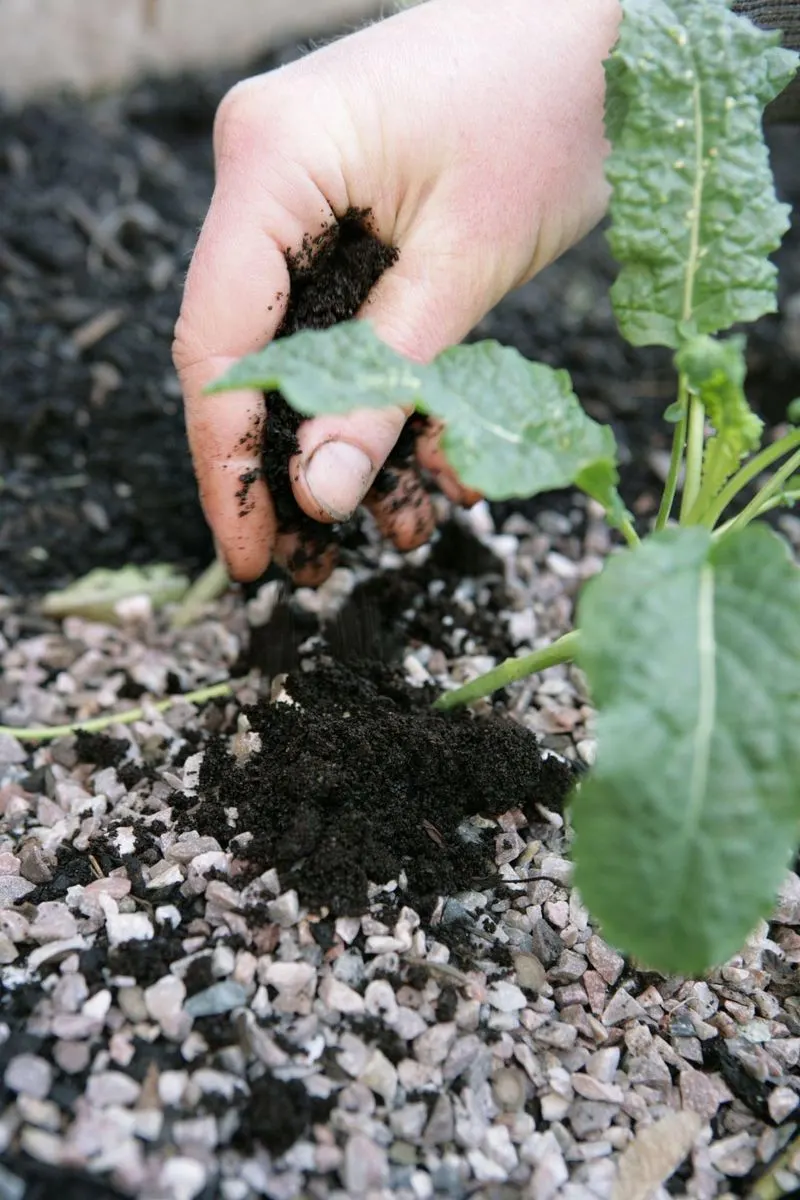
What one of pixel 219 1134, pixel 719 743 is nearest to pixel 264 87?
pixel 719 743

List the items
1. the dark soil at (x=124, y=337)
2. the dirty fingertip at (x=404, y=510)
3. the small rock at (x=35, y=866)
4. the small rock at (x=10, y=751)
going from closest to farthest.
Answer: the small rock at (x=35, y=866)
the small rock at (x=10, y=751)
the dirty fingertip at (x=404, y=510)
the dark soil at (x=124, y=337)

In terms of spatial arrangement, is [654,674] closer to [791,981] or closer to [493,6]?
[791,981]

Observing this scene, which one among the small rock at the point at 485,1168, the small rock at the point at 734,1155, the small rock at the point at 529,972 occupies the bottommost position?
the small rock at the point at 734,1155

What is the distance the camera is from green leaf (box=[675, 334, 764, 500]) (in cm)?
126

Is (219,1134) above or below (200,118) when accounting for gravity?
below

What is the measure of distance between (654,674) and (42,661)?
1.32 metres

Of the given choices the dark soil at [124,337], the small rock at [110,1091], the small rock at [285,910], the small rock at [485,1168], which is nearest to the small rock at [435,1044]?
the small rock at [485,1168]

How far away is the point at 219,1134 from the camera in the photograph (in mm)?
1183

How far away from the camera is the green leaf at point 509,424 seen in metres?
1.14

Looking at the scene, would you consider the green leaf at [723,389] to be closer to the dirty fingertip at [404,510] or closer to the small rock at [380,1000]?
the dirty fingertip at [404,510]

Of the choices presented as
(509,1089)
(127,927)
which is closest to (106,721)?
(127,927)

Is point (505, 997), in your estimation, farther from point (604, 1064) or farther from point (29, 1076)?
point (29, 1076)

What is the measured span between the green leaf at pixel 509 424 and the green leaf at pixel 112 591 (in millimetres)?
1100

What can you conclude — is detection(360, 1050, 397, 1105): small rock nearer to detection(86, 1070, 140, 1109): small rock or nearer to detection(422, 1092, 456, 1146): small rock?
detection(422, 1092, 456, 1146): small rock
